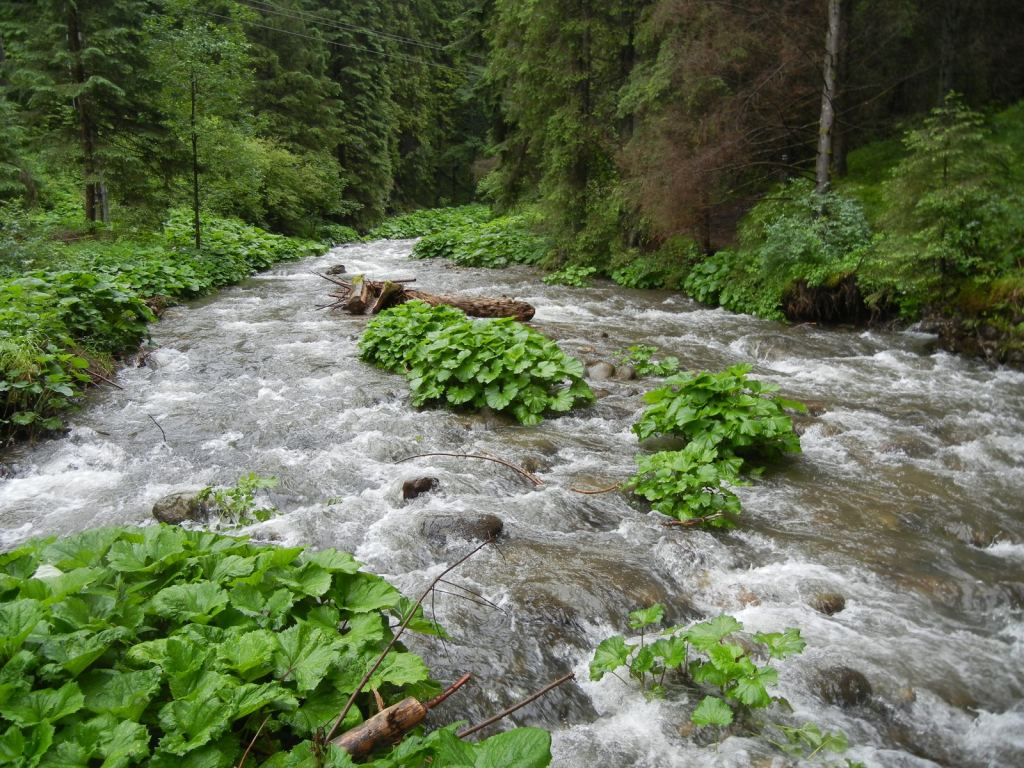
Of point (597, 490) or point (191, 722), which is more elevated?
point (191, 722)

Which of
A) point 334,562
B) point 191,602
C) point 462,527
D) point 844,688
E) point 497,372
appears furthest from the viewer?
point 497,372

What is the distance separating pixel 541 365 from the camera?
770 centimetres

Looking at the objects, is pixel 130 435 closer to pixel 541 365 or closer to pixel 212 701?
pixel 541 365

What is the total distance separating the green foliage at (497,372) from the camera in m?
7.48

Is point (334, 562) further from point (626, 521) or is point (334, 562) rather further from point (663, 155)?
point (663, 155)

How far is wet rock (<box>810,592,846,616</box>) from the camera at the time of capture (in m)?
4.04

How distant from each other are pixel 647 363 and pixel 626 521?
169 inches

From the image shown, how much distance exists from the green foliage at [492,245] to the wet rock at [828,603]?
1683cm

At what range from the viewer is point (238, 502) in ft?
17.6

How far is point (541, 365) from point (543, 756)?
19.2 ft

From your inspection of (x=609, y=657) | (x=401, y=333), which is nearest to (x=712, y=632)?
(x=609, y=657)

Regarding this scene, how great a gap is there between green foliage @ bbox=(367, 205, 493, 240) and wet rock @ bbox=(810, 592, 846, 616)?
2753 cm

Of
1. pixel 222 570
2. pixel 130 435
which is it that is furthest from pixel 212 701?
pixel 130 435

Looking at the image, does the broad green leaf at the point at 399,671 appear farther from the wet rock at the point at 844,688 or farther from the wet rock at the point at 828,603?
the wet rock at the point at 828,603
